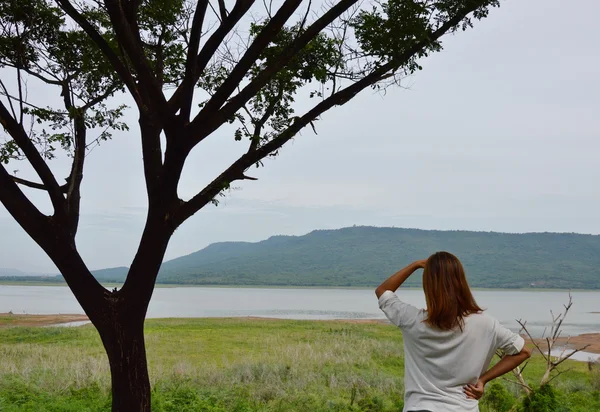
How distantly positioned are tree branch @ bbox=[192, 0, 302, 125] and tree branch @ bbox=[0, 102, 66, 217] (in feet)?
5.86

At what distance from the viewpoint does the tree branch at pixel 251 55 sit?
225 inches

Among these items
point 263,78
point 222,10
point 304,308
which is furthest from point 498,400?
point 304,308

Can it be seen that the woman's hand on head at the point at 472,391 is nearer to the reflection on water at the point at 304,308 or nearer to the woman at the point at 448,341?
the woman at the point at 448,341

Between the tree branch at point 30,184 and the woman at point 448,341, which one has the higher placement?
the tree branch at point 30,184

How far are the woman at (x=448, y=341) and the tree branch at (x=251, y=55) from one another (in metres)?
3.74

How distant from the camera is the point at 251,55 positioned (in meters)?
5.93

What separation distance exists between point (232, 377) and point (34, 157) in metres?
7.05

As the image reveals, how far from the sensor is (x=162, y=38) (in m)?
7.60

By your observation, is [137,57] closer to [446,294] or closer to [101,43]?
[101,43]


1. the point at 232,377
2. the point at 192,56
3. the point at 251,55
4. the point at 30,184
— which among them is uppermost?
the point at 192,56

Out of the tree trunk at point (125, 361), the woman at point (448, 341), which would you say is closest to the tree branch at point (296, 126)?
the tree trunk at point (125, 361)

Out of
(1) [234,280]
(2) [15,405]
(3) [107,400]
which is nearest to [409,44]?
(3) [107,400]

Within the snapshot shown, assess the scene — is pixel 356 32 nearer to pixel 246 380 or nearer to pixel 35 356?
pixel 246 380

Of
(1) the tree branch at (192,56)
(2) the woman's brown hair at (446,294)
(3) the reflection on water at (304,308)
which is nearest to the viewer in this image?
(2) the woman's brown hair at (446,294)
